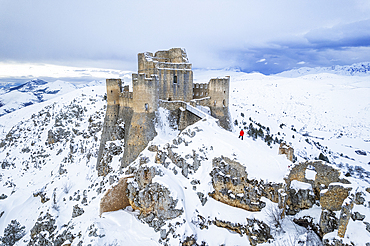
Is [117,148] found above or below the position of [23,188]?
above

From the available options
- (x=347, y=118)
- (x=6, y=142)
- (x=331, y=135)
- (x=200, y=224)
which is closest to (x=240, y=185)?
(x=200, y=224)

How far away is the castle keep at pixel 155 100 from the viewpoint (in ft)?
91.1

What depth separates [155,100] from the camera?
28.5m

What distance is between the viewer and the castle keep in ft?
91.1

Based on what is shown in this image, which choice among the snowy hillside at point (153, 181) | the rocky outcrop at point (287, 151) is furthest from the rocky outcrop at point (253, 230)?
the rocky outcrop at point (287, 151)

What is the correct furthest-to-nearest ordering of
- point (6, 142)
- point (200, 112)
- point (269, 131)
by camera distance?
point (269, 131), point (6, 142), point (200, 112)

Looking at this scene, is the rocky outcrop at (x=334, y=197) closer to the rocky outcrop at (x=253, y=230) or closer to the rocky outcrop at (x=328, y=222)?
the rocky outcrop at (x=328, y=222)

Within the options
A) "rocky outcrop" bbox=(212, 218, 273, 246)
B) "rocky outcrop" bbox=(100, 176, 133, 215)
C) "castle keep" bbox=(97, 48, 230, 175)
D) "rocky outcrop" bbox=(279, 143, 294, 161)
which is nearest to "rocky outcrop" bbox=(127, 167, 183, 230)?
"rocky outcrop" bbox=(100, 176, 133, 215)

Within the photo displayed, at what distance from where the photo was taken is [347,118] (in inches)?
3898

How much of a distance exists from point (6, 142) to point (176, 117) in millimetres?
57004

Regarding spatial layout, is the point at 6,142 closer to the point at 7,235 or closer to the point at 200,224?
the point at 7,235

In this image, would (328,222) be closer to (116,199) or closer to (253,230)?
(253,230)

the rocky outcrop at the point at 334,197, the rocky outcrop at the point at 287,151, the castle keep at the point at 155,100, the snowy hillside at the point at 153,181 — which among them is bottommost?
the snowy hillside at the point at 153,181

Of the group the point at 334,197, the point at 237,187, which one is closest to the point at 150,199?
the point at 237,187
